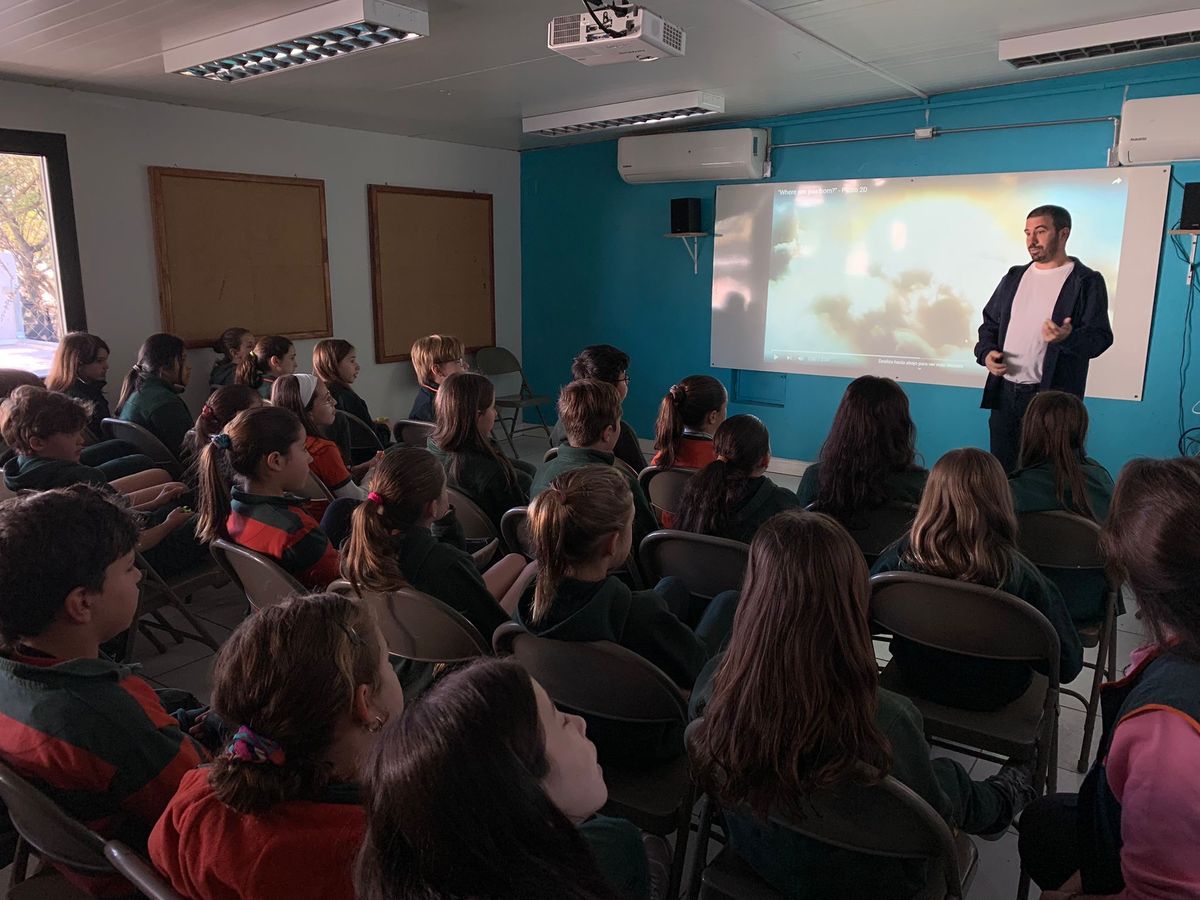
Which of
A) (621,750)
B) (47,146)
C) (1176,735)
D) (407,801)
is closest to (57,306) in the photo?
(47,146)

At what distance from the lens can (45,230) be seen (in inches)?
184

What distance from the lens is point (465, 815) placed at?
2.48 ft

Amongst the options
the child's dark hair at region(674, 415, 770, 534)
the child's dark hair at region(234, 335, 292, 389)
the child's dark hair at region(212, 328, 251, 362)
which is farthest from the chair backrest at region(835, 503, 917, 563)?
the child's dark hair at region(212, 328, 251, 362)

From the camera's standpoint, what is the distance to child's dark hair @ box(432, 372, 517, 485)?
2877mm

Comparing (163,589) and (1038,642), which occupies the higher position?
(1038,642)

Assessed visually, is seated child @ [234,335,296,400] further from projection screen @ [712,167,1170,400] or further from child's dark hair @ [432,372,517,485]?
projection screen @ [712,167,1170,400]

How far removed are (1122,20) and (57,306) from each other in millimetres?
5744

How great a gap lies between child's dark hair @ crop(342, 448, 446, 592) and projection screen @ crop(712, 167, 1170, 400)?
4344mm

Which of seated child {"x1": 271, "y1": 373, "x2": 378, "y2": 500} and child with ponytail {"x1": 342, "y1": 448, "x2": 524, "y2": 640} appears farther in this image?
seated child {"x1": 271, "y1": 373, "x2": 378, "y2": 500}

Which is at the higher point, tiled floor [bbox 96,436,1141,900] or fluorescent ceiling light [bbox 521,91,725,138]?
fluorescent ceiling light [bbox 521,91,725,138]

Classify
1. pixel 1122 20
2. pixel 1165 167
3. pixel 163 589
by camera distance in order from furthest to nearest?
pixel 1165 167 < pixel 1122 20 < pixel 163 589

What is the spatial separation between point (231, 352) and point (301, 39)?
224cm

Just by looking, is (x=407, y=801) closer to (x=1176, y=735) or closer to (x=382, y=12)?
(x=1176, y=735)

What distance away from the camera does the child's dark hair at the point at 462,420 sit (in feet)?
9.44
